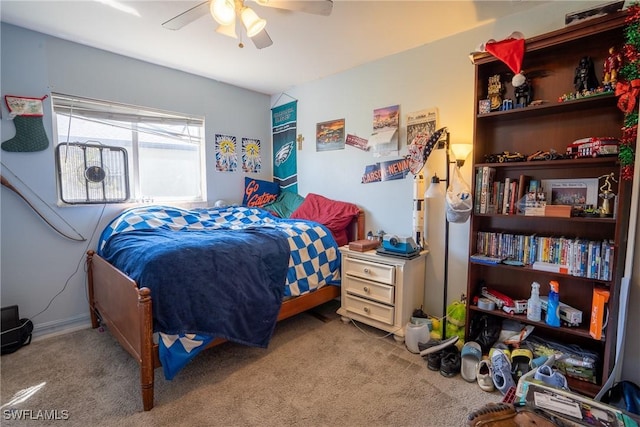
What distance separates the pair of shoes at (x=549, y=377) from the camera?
1471mm

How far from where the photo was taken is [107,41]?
2.38m

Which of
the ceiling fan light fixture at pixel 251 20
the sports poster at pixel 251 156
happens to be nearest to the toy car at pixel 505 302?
the ceiling fan light fixture at pixel 251 20

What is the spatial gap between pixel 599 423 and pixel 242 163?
11.3ft

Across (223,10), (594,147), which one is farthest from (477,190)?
(223,10)

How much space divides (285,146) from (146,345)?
8.85ft

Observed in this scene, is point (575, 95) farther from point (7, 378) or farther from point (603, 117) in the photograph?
point (7, 378)

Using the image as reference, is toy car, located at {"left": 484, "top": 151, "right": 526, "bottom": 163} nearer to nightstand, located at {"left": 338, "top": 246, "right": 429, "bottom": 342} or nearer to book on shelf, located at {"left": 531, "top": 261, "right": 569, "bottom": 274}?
book on shelf, located at {"left": 531, "top": 261, "right": 569, "bottom": 274}

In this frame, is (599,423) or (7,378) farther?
(7,378)

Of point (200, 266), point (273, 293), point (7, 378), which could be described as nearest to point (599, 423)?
point (273, 293)

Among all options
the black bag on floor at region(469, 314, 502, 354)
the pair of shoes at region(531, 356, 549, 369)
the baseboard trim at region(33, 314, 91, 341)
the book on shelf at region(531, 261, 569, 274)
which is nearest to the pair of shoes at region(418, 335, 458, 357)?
the black bag on floor at region(469, 314, 502, 354)

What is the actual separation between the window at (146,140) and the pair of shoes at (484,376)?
2944mm

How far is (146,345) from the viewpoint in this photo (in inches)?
58.8

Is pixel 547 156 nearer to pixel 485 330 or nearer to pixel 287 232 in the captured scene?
pixel 485 330

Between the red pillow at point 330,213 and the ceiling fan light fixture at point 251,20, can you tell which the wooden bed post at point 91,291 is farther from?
the ceiling fan light fixture at point 251,20
